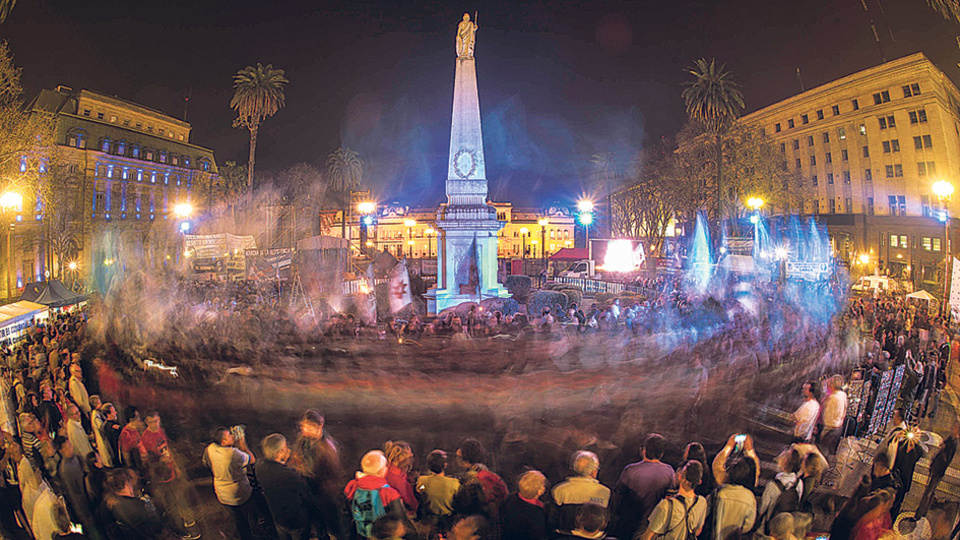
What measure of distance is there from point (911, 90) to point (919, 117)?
697 centimetres

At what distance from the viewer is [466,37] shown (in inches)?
757

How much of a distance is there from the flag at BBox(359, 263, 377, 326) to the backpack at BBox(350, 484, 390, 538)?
8.97 metres

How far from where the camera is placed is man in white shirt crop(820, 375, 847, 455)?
6.92 metres

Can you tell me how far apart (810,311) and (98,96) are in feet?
135

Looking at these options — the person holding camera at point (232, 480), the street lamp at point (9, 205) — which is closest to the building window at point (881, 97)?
the person holding camera at point (232, 480)

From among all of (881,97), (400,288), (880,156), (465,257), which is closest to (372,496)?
(465,257)

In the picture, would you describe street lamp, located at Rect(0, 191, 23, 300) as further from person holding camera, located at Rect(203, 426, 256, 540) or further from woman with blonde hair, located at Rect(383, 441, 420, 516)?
woman with blonde hair, located at Rect(383, 441, 420, 516)

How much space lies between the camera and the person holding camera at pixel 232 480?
5.04 m

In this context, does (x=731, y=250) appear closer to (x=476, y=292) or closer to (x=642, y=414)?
(x=476, y=292)

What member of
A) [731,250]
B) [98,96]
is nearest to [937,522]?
[731,250]

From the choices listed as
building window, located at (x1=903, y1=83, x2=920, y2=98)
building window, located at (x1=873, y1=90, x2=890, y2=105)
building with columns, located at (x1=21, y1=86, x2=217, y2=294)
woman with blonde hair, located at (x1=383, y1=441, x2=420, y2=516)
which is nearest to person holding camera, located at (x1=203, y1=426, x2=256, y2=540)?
woman with blonde hair, located at (x1=383, y1=441, x2=420, y2=516)

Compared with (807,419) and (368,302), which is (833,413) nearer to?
(807,419)

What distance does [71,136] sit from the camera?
31.0 meters

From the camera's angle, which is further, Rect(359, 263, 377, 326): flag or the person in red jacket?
Rect(359, 263, 377, 326): flag
